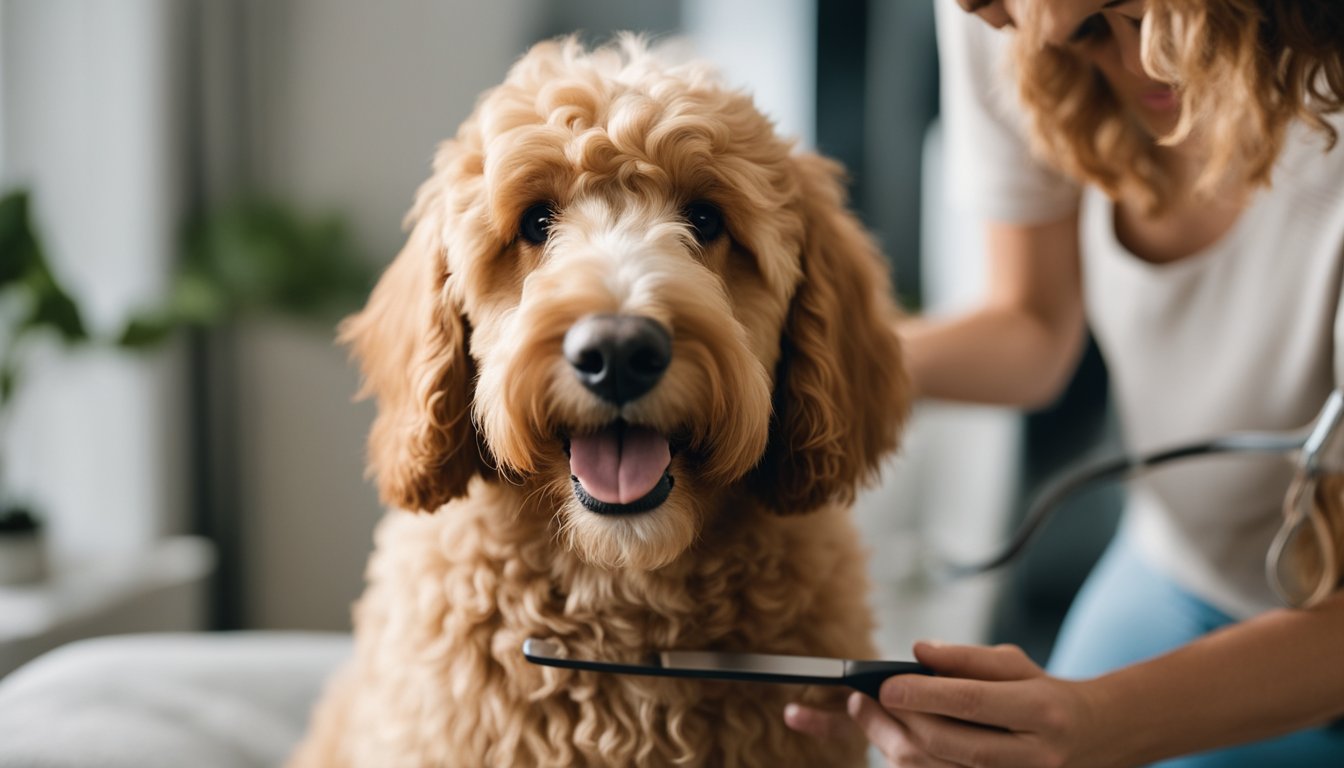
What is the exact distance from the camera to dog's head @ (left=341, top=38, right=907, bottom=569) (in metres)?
0.81

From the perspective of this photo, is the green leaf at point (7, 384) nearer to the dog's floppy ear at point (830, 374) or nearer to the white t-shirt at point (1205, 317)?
the dog's floppy ear at point (830, 374)

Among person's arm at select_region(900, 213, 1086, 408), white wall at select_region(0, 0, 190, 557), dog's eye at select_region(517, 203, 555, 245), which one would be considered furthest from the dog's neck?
white wall at select_region(0, 0, 190, 557)

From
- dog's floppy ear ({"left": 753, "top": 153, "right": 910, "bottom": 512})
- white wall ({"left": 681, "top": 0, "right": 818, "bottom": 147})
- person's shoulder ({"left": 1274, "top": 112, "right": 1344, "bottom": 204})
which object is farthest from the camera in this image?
white wall ({"left": 681, "top": 0, "right": 818, "bottom": 147})

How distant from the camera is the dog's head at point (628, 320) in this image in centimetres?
81

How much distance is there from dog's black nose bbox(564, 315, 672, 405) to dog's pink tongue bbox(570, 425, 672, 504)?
59 millimetres

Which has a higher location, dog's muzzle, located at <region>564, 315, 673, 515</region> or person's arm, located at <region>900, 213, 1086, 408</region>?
dog's muzzle, located at <region>564, 315, 673, 515</region>

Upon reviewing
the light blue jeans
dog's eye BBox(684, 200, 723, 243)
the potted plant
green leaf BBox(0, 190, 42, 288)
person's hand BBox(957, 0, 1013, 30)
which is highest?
person's hand BBox(957, 0, 1013, 30)

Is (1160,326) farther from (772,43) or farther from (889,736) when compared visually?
(772,43)

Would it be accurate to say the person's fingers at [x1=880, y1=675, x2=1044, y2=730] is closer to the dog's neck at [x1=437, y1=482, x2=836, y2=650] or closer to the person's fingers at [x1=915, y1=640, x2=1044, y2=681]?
the person's fingers at [x1=915, y1=640, x2=1044, y2=681]

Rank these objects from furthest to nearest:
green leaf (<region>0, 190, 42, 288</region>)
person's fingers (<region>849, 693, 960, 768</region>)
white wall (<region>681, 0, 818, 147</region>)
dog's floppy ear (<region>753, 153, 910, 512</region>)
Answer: white wall (<region>681, 0, 818, 147</region>), green leaf (<region>0, 190, 42, 288</region>), dog's floppy ear (<region>753, 153, 910, 512</region>), person's fingers (<region>849, 693, 960, 768</region>)

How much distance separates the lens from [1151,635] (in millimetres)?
1421

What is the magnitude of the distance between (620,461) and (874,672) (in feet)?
0.96

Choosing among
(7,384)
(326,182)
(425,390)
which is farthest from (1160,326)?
(326,182)

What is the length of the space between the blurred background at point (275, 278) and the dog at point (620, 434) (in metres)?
1.29
